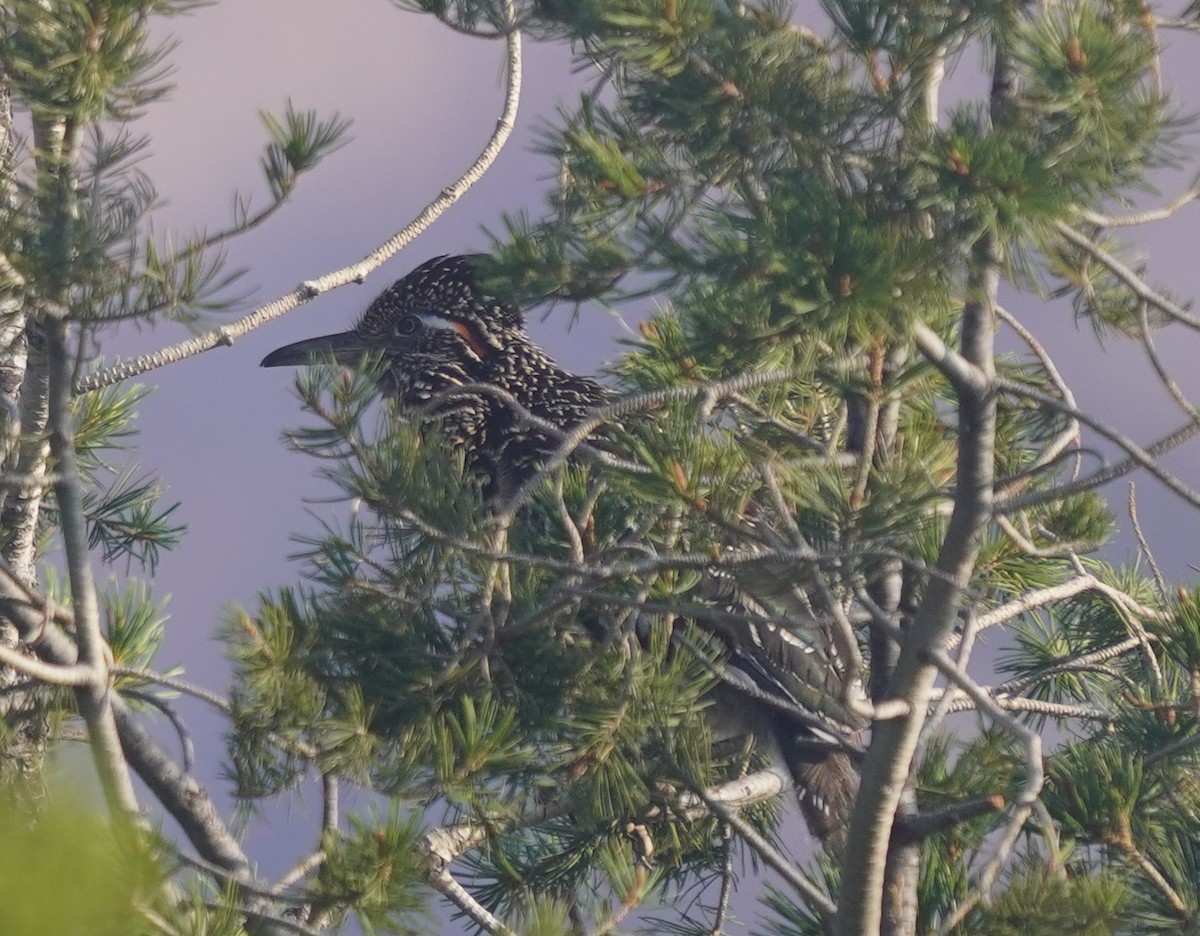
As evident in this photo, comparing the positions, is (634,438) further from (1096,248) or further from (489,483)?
(489,483)

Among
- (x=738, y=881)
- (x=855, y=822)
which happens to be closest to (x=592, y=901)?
(x=738, y=881)

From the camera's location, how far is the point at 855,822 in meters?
2.84

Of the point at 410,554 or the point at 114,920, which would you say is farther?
the point at 410,554

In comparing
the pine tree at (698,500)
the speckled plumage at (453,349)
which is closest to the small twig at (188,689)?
the pine tree at (698,500)

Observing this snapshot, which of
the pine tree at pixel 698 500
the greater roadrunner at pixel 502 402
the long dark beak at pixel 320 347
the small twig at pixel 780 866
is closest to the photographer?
the pine tree at pixel 698 500

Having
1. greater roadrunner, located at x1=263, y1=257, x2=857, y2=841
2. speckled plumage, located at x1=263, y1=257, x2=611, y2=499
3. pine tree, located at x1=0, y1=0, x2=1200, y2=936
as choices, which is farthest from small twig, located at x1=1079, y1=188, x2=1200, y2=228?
speckled plumage, located at x1=263, y1=257, x2=611, y2=499

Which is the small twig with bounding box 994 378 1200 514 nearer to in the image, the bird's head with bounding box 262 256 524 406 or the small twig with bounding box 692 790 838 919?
the small twig with bounding box 692 790 838 919

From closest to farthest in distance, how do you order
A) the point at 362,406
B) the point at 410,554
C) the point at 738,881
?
the point at 362,406, the point at 410,554, the point at 738,881

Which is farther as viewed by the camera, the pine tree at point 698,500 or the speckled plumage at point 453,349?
the speckled plumage at point 453,349

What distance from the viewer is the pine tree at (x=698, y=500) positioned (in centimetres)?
228

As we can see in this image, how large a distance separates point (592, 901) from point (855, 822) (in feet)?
3.44

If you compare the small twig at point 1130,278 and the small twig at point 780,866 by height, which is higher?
the small twig at point 1130,278

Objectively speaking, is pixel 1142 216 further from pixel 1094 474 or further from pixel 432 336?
pixel 432 336

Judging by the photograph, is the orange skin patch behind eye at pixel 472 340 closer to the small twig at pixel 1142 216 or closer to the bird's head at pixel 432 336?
→ the bird's head at pixel 432 336
